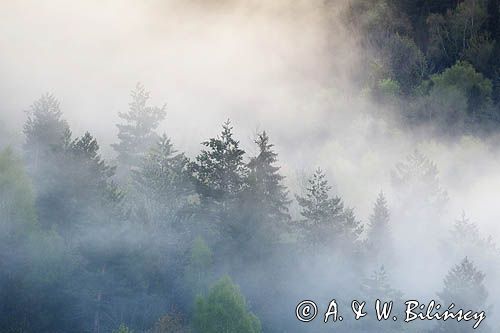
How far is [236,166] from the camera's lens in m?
69.1

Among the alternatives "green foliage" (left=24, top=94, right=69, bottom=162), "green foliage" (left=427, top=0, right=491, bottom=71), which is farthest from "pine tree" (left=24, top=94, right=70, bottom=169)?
"green foliage" (left=427, top=0, right=491, bottom=71)

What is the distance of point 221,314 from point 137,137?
127 feet

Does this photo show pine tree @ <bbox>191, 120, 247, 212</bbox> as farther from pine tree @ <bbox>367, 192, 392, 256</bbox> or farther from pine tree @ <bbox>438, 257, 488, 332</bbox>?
pine tree @ <bbox>438, 257, 488, 332</bbox>

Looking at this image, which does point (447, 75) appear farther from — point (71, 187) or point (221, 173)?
point (71, 187)

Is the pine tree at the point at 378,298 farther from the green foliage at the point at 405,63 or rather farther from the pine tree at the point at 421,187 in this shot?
the green foliage at the point at 405,63

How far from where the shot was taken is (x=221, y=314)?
51.7 meters

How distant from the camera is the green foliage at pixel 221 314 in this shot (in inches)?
2028

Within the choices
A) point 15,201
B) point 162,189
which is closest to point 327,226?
point 162,189

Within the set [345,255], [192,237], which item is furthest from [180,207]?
[345,255]

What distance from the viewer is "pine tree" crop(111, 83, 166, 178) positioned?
3310 inches

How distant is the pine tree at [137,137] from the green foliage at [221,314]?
29798mm

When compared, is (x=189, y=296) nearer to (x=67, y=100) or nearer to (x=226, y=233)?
(x=226, y=233)

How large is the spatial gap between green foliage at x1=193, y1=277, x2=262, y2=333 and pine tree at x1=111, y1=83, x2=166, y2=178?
29798 millimetres

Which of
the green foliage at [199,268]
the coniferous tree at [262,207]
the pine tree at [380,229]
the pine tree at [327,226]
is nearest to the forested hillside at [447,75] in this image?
the pine tree at [380,229]
